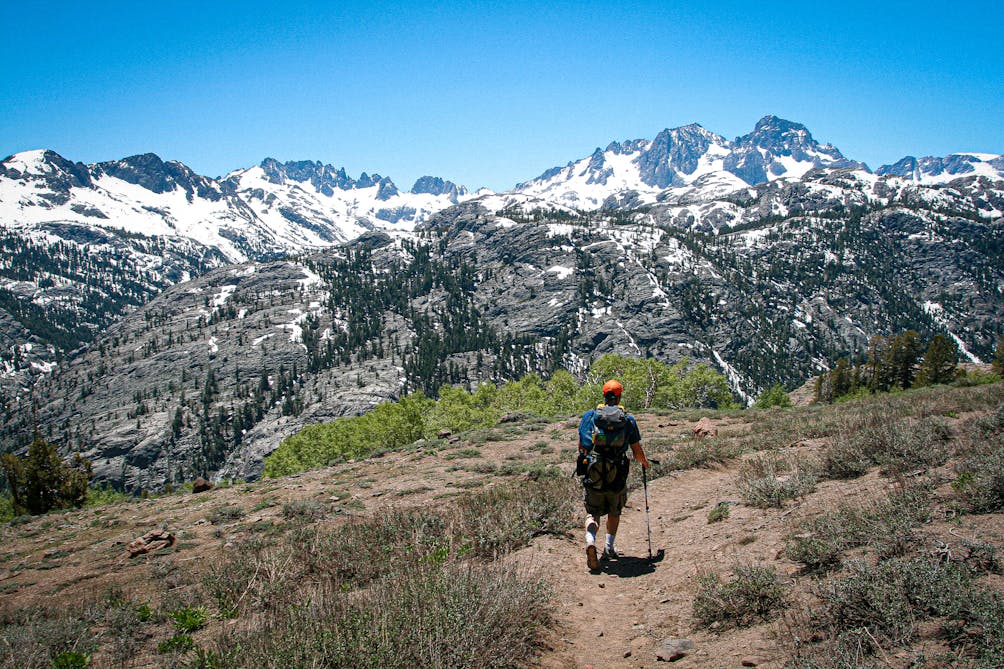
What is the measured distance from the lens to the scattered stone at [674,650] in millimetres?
5594

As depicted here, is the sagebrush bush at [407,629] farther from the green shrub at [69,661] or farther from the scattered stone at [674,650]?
the green shrub at [69,661]

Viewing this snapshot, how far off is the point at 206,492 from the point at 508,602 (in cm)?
2257

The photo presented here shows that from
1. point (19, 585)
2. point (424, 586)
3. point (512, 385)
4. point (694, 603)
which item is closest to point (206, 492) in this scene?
point (19, 585)

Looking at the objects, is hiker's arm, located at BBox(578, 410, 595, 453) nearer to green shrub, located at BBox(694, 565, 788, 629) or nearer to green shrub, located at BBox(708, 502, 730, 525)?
green shrub, located at BBox(694, 565, 788, 629)

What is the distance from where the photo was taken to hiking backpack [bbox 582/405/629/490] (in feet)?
28.5

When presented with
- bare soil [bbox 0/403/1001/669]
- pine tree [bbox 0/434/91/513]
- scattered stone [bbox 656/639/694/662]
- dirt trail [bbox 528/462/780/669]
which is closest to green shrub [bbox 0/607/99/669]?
bare soil [bbox 0/403/1001/669]

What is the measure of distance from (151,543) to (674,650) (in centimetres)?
1505

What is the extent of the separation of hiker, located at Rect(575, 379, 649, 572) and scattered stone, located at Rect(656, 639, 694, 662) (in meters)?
2.84

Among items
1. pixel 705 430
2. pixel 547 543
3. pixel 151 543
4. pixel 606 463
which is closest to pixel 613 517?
pixel 606 463

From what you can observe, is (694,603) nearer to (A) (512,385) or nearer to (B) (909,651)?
(B) (909,651)

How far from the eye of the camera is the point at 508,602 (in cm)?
600

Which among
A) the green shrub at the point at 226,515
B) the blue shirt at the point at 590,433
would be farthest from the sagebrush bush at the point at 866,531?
the green shrub at the point at 226,515

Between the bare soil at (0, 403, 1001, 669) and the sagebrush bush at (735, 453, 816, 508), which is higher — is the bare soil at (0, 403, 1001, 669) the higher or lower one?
the lower one

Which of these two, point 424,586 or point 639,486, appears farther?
point 639,486
